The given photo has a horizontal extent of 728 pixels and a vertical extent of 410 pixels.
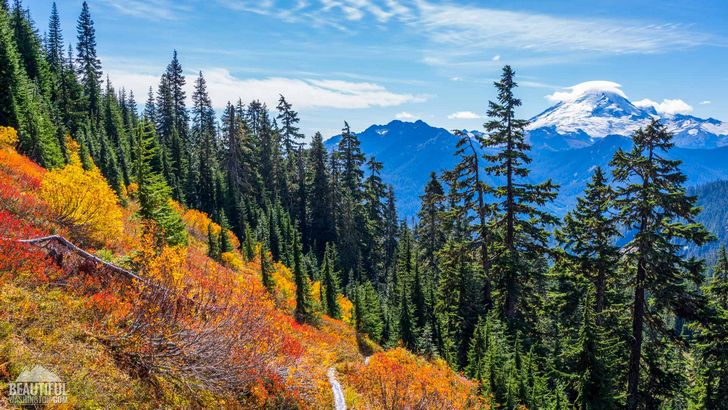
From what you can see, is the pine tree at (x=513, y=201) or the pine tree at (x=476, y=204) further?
the pine tree at (x=476, y=204)

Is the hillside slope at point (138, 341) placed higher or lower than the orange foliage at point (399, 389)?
higher

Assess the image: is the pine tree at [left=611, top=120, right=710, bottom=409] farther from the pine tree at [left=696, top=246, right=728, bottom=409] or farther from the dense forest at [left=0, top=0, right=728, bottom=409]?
the pine tree at [left=696, top=246, right=728, bottom=409]

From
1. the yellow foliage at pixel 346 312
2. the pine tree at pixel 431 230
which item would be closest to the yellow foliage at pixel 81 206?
the yellow foliage at pixel 346 312

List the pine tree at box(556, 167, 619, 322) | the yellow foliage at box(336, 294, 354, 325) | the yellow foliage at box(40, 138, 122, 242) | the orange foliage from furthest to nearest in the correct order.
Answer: the yellow foliage at box(336, 294, 354, 325) → the pine tree at box(556, 167, 619, 322) → the yellow foliage at box(40, 138, 122, 242) → the orange foliage

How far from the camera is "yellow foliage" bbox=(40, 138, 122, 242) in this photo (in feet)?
46.8

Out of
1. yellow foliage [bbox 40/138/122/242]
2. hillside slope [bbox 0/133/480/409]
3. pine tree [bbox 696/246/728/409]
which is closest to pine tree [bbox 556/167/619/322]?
pine tree [bbox 696/246/728/409]

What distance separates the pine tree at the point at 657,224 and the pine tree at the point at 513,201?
5.04 meters

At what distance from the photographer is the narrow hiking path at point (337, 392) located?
11.0 metres

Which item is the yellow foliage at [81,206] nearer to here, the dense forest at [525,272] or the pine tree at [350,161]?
the dense forest at [525,272]

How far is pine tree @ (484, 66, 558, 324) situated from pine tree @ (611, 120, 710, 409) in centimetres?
504

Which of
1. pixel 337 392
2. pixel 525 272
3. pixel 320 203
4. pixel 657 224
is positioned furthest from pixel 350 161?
pixel 337 392

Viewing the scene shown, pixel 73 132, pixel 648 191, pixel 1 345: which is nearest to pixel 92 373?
pixel 1 345

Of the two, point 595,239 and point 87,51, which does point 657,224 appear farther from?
point 87,51

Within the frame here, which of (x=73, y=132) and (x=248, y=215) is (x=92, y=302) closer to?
(x=248, y=215)
